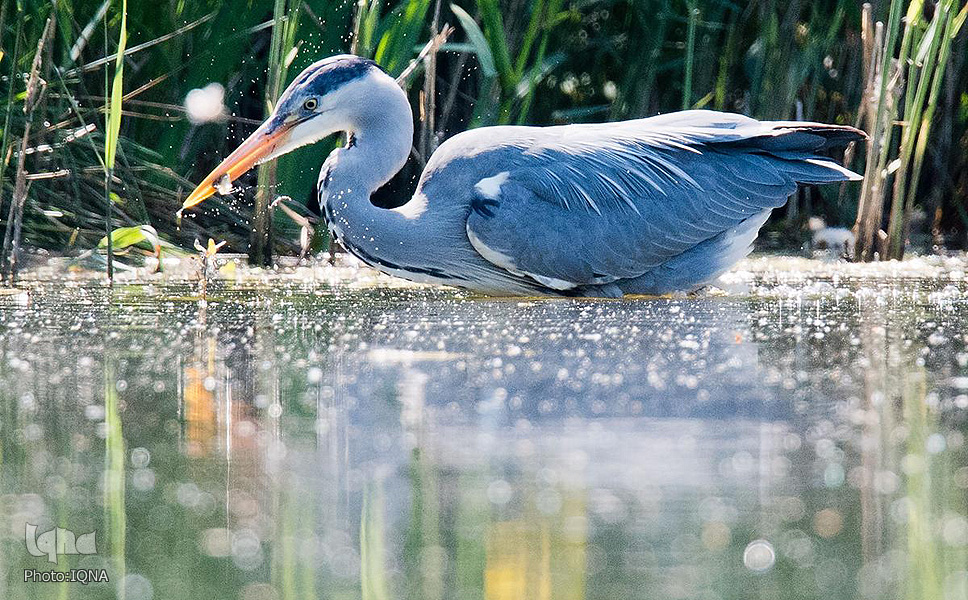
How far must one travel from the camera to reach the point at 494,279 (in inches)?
219

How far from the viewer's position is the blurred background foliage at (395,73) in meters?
5.91

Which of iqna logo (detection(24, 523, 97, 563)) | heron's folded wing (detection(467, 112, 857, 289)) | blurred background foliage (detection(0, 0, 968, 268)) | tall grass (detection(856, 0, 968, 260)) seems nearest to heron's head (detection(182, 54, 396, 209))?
blurred background foliage (detection(0, 0, 968, 268))

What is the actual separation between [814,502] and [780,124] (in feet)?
11.7

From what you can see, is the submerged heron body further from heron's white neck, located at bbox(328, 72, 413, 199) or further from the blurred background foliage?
the blurred background foliage

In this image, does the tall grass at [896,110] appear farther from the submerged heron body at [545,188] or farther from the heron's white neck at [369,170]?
the heron's white neck at [369,170]

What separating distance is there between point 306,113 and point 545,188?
0.99 m

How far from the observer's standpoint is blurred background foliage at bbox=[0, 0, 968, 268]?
591 cm

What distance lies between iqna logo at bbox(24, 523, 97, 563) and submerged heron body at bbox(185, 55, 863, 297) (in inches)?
129

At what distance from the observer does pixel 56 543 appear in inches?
86.0

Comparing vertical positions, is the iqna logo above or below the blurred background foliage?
below

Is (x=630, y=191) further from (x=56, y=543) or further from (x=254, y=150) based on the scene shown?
(x=56, y=543)

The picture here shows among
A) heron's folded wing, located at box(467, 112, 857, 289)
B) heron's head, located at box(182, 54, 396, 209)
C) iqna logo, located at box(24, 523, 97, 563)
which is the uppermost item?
heron's head, located at box(182, 54, 396, 209)

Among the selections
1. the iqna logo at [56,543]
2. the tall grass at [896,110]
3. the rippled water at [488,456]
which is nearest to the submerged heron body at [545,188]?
the tall grass at [896,110]

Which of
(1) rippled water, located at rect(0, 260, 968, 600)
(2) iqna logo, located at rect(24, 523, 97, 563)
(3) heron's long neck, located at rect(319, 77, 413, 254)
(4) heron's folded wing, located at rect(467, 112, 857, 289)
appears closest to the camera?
(1) rippled water, located at rect(0, 260, 968, 600)
